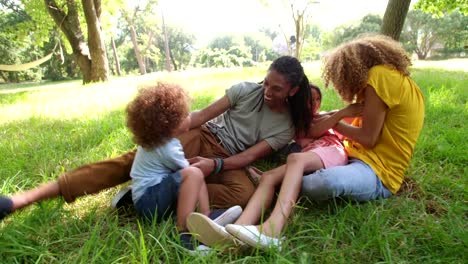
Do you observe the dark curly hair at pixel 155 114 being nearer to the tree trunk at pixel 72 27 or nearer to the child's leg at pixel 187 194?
the child's leg at pixel 187 194

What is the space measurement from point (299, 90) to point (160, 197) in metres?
1.28

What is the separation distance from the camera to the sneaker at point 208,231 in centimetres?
160

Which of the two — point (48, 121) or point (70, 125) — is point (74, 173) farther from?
point (48, 121)

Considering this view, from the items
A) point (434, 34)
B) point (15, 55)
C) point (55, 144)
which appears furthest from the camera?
point (434, 34)

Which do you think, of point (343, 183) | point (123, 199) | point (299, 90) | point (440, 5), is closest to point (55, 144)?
point (123, 199)

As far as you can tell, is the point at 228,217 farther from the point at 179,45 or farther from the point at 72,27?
the point at 179,45

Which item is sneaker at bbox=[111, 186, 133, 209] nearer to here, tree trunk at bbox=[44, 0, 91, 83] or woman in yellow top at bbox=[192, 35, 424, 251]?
woman in yellow top at bbox=[192, 35, 424, 251]

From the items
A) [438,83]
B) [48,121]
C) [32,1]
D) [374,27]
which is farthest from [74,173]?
[374,27]

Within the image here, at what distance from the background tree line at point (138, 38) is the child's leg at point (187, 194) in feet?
8.42

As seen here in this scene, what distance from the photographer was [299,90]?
2455 millimetres

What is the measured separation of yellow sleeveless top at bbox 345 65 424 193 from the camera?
6.74ft

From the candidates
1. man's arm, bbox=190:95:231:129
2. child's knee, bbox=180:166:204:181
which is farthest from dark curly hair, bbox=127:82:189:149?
man's arm, bbox=190:95:231:129

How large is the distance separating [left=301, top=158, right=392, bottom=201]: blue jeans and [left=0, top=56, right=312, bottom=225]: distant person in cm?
46

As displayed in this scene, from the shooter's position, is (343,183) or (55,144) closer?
(343,183)
